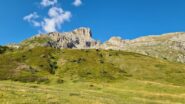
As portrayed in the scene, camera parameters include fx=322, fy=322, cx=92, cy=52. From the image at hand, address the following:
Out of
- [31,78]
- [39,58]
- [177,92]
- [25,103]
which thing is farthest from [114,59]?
[25,103]

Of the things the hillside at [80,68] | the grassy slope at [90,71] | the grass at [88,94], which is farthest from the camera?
the hillside at [80,68]

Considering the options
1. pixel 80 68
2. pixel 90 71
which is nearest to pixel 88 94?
pixel 90 71

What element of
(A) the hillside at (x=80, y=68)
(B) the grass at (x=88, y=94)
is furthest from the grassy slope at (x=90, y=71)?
(B) the grass at (x=88, y=94)

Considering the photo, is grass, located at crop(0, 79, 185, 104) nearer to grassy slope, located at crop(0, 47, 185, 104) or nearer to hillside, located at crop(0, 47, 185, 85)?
grassy slope, located at crop(0, 47, 185, 104)

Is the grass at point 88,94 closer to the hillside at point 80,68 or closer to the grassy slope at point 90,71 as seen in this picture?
the grassy slope at point 90,71

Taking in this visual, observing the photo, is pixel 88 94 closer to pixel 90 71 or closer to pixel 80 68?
pixel 90 71

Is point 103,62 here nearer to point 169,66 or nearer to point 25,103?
point 169,66

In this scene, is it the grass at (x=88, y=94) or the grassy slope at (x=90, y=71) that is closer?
the grass at (x=88, y=94)

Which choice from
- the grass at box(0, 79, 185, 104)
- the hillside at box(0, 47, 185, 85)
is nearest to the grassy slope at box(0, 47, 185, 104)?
the hillside at box(0, 47, 185, 85)

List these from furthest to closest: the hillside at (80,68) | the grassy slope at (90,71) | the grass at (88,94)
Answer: the hillside at (80,68)
the grassy slope at (90,71)
the grass at (88,94)

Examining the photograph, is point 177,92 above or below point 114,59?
below

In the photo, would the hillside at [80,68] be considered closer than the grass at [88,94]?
No

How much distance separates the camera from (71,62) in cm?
18062

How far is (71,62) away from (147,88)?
7746 cm
